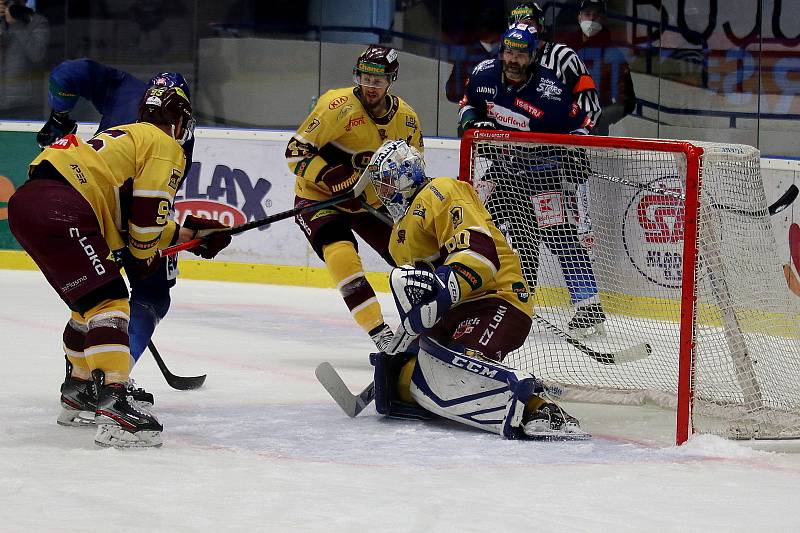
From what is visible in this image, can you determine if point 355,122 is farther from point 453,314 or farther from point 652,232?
point 453,314

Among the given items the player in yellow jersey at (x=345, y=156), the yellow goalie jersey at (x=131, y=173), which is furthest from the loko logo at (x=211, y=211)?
the yellow goalie jersey at (x=131, y=173)

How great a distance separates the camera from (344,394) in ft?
12.6

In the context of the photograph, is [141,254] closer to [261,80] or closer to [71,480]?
[71,480]

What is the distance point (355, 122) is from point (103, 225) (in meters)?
1.55

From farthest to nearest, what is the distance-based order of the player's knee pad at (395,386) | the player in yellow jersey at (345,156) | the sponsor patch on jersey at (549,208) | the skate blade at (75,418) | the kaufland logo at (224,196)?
1. the kaufland logo at (224,196)
2. the player in yellow jersey at (345,156)
3. the sponsor patch on jersey at (549,208)
4. the player's knee pad at (395,386)
5. the skate blade at (75,418)

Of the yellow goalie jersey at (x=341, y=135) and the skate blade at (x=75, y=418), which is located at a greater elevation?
the yellow goalie jersey at (x=341, y=135)

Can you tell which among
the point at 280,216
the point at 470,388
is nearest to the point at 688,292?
the point at 470,388

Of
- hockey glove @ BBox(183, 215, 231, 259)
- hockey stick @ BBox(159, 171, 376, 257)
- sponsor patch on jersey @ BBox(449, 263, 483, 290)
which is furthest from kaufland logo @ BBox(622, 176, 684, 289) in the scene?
hockey glove @ BBox(183, 215, 231, 259)

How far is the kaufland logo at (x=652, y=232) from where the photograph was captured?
4.66 metres

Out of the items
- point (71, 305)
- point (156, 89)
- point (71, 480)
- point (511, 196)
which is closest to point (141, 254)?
point (71, 305)

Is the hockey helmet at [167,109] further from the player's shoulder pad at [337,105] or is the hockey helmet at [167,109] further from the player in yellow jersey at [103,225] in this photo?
the player's shoulder pad at [337,105]

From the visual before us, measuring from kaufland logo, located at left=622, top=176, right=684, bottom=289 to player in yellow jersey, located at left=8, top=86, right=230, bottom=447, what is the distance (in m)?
1.90

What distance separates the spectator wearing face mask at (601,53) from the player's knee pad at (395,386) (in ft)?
12.4

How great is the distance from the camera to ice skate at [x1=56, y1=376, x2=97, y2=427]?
357 centimetres
